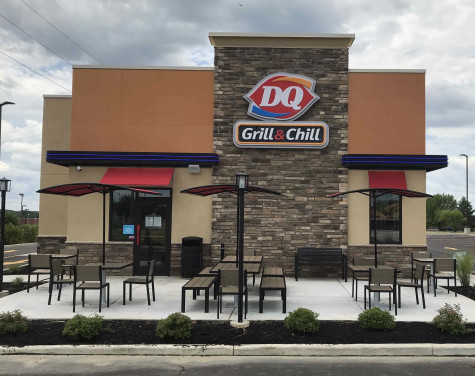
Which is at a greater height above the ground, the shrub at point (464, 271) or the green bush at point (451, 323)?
the shrub at point (464, 271)

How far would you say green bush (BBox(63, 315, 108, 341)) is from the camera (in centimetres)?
729

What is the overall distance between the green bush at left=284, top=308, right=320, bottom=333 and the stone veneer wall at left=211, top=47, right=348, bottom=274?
632cm

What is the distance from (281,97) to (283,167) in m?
2.39

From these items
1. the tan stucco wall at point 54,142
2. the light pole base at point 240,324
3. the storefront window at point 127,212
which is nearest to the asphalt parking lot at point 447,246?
the storefront window at point 127,212

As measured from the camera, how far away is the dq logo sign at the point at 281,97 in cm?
1437

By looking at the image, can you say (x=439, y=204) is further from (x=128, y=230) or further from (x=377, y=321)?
(x=377, y=321)

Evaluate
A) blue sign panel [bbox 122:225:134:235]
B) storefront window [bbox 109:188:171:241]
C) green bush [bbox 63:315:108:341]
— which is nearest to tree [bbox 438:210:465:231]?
storefront window [bbox 109:188:171:241]

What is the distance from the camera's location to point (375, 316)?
7832 millimetres

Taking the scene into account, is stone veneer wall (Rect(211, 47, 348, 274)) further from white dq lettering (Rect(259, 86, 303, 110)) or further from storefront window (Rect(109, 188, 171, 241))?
storefront window (Rect(109, 188, 171, 241))

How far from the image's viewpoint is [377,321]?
7.77 metres

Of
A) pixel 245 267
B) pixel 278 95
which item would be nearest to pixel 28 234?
pixel 278 95

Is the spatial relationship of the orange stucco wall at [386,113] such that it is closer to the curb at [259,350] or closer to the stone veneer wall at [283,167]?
the stone veneer wall at [283,167]

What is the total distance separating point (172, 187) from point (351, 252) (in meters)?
6.38

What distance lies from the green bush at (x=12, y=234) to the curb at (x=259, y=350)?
25216mm
